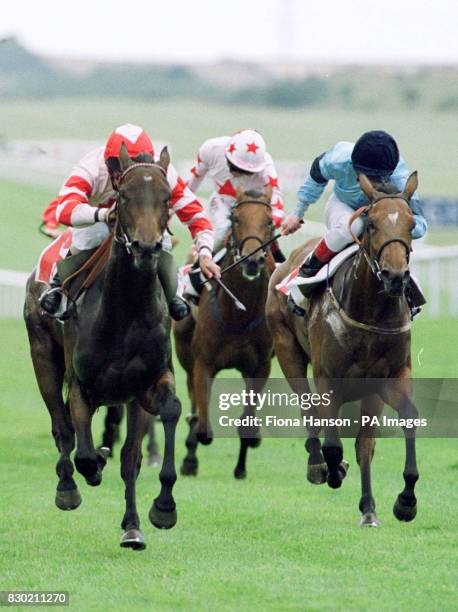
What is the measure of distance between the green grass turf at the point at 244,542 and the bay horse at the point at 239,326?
0.58 metres

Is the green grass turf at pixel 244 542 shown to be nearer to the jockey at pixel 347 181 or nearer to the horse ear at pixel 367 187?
the jockey at pixel 347 181

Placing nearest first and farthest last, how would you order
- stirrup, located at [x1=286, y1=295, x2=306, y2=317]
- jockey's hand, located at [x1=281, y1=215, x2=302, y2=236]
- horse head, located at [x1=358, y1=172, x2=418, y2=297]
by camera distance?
horse head, located at [x1=358, y1=172, x2=418, y2=297]
stirrup, located at [x1=286, y1=295, x2=306, y2=317]
jockey's hand, located at [x1=281, y1=215, x2=302, y2=236]

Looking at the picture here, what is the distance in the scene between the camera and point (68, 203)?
703 centimetres

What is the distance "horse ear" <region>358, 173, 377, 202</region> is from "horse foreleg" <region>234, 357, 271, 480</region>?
9.43ft

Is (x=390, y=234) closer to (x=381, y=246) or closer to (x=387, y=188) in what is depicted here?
(x=381, y=246)

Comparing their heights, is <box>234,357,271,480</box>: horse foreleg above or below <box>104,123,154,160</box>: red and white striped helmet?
below

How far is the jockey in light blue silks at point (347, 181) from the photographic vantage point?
299 inches

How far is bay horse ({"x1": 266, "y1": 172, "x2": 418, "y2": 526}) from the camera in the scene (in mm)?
6965

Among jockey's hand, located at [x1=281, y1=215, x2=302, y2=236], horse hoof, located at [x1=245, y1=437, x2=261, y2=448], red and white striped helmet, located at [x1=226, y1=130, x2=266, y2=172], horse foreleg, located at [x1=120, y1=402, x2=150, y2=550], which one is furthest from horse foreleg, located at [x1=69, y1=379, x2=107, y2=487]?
red and white striped helmet, located at [x1=226, y1=130, x2=266, y2=172]

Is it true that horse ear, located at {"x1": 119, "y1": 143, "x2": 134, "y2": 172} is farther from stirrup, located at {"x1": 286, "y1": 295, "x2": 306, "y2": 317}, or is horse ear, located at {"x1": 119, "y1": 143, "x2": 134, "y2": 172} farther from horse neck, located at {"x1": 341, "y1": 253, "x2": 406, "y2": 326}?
stirrup, located at {"x1": 286, "y1": 295, "x2": 306, "y2": 317}

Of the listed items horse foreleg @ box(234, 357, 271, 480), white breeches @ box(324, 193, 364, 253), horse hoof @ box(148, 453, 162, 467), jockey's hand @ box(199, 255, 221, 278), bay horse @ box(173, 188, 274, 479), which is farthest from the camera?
horse hoof @ box(148, 453, 162, 467)

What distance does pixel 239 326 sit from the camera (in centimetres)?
988

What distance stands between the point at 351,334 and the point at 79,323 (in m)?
1.46

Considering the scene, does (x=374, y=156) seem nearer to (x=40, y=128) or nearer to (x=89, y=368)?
(x=89, y=368)
